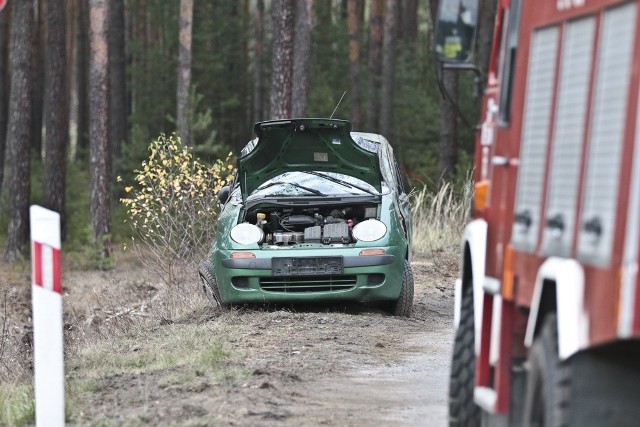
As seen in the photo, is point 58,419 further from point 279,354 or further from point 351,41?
point 351,41

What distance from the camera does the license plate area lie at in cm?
1319

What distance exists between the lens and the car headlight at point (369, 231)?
13.3m

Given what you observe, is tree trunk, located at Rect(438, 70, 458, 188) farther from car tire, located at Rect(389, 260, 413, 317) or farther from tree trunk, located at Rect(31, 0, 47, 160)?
car tire, located at Rect(389, 260, 413, 317)

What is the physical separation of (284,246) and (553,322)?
27.8 ft

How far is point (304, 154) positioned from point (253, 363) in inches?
181

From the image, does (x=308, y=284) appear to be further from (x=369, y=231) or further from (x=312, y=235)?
(x=369, y=231)

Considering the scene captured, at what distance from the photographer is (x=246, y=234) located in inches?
526

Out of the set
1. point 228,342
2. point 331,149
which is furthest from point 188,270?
point 228,342

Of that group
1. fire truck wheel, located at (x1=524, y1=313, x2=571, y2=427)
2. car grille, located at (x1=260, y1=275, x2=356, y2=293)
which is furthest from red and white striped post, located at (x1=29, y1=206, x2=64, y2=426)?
car grille, located at (x1=260, y1=275, x2=356, y2=293)

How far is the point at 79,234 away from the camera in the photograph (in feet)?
94.3

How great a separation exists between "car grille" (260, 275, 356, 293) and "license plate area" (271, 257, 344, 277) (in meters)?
0.11

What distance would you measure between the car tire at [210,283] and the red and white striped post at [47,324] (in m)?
6.24

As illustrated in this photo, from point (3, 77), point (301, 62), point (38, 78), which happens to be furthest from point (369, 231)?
point (38, 78)

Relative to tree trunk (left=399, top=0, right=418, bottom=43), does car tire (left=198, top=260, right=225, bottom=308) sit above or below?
below
